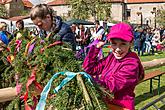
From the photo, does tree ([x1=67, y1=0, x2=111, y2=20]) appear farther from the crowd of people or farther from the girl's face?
the girl's face

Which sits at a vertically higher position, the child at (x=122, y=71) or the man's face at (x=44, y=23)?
the man's face at (x=44, y=23)

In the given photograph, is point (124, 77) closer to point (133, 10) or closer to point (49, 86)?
point (49, 86)

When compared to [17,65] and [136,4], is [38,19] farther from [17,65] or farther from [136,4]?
[136,4]

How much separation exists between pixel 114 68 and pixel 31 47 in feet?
1.94

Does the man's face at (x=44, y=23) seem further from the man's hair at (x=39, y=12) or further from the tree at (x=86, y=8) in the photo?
the tree at (x=86, y=8)

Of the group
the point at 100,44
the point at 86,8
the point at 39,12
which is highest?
the point at 39,12

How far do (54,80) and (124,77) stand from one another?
0.52 metres

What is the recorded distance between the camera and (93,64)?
113 inches

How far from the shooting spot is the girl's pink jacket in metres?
2.52

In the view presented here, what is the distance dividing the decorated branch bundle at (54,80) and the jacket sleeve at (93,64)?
0.43 meters

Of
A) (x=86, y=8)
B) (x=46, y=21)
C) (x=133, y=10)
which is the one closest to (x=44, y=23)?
(x=46, y=21)

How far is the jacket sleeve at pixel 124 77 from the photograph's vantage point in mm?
2498

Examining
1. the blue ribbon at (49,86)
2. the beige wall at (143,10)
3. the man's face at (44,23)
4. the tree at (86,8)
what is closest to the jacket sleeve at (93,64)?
the man's face at (44,23)

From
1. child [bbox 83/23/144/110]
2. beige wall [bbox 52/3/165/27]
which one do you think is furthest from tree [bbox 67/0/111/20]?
child [bbox 83/23/144/110]
